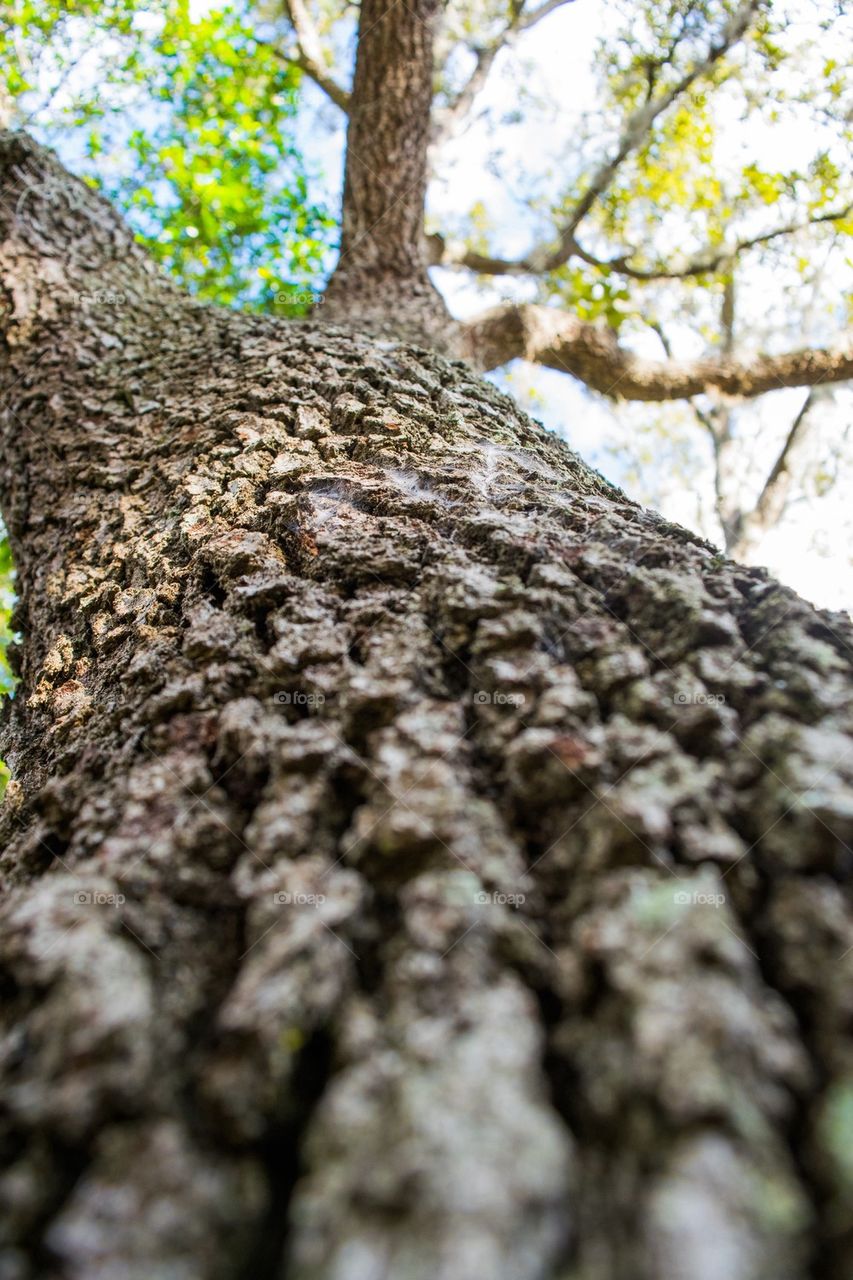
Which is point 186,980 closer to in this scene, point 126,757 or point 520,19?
point 126,757

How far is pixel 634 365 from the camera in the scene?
530 centimetres

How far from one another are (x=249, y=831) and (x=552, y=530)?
38.8 inches

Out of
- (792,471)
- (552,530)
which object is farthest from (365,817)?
(792,471)

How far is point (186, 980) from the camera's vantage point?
3.24 ft

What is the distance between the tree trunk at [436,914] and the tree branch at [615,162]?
20.1 feet

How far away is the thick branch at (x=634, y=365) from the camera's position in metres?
5.04

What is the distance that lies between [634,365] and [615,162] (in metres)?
2.93

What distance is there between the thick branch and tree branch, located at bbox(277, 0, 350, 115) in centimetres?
385

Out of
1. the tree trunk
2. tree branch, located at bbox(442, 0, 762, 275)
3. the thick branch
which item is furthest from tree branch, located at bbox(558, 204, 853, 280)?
the tree trunk

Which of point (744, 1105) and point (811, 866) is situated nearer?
point (744, 1105)

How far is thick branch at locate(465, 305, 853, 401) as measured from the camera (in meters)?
5.04

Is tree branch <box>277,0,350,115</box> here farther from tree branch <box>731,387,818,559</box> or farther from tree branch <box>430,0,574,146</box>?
tree branch <box>731,387,818,559</box>

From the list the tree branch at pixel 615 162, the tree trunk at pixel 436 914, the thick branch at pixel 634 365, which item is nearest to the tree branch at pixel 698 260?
the tree branch at pixel 615 162

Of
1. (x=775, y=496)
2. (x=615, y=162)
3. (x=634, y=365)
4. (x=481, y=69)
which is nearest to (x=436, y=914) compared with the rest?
(x=634, y=365)
